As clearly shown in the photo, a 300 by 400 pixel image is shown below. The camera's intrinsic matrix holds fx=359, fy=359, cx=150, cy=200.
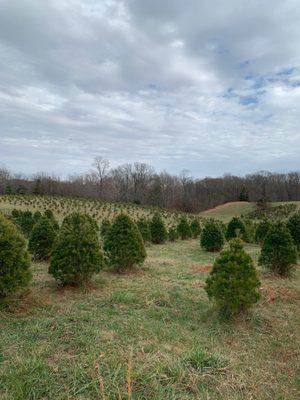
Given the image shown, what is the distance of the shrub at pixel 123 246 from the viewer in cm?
891

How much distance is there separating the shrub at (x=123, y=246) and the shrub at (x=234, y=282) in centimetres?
326

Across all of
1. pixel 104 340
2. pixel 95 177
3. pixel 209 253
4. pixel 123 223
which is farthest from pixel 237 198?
pixel 104 340

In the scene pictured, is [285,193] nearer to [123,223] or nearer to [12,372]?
[123,223]

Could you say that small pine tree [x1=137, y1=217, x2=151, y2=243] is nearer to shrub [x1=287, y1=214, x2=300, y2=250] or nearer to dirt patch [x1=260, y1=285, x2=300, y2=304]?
shrub [x1=287, y1=214, x2=300, y2=250]

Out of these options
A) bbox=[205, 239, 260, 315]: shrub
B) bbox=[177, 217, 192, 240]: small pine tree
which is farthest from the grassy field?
bbox=[205, 239, 260, 315]: shrub

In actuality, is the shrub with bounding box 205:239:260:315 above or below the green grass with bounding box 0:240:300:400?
above

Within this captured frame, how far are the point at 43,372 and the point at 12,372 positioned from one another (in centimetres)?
29

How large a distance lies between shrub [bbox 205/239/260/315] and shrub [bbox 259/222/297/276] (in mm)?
3680

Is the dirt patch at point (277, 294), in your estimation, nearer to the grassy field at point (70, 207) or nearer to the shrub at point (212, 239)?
the shrub at point (212, 239)

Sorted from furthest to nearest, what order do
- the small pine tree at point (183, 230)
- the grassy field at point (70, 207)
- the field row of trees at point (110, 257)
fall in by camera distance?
the grassy field at point (70, 207), the small pine tree at point (183, 230), the field row of trees at point (110, 257)

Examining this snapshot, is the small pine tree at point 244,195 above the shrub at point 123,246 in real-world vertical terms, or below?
above

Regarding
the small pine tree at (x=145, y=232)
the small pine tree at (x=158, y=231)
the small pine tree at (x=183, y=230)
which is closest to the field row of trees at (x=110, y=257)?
the small pine tree at (x=145, y=232)

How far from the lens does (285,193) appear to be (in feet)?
249

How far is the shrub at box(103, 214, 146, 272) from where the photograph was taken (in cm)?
891
